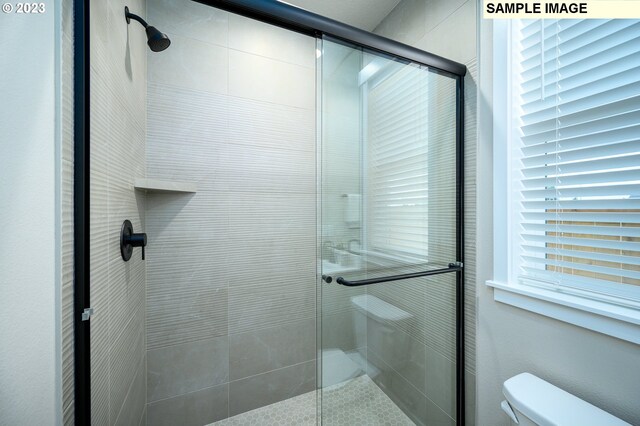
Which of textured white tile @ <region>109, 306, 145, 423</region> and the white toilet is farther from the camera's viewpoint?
the white toilet

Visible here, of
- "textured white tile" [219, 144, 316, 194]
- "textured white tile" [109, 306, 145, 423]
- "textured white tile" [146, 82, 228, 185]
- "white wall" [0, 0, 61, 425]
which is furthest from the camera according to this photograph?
"textured white tile" [219, 144, 316, 194]

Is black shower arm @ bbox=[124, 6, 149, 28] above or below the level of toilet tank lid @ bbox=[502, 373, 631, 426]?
above

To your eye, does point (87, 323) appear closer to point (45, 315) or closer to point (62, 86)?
point (45, 315)

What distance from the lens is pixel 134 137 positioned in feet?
3.64

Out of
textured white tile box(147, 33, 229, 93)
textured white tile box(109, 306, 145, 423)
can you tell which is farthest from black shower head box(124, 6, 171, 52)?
textured white tile box(109, 306, 145, 423)

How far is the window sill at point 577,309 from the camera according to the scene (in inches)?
27.1

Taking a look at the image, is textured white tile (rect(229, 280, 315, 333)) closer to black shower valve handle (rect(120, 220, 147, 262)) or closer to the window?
black shower valve handle (rect(120, 220, 147, 262))

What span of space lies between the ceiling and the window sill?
169 centimetres

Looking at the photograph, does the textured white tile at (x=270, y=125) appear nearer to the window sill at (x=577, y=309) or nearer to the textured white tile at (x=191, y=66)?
the textured white tile at (x=191, y=66)

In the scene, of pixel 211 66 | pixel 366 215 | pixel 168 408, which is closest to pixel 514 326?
pixel 366 215

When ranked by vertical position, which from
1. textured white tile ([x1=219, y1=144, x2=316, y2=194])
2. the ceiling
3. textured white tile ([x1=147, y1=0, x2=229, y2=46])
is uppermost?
the ceiling

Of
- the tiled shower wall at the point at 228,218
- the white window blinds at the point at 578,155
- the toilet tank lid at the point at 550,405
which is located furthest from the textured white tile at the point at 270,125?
the toilet tank lid at the point at 550,405

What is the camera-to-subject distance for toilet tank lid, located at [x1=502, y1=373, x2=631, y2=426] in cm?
67

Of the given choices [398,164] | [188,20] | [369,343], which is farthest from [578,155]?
[188,20]
